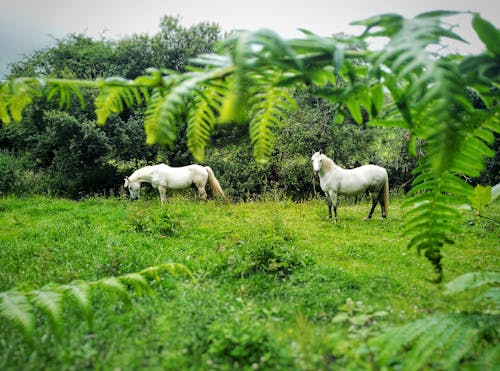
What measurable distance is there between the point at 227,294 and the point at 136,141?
1252 centimetres

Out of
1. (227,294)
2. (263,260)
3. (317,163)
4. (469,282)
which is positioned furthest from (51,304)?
(317,163)

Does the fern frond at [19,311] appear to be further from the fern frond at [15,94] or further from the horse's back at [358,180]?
the horse's back at [358,180]

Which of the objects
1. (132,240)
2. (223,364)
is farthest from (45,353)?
(132,240)

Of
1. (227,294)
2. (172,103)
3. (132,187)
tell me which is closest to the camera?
(172,103)

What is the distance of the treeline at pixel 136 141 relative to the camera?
43.2 feet

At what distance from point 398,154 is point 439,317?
15485 mm

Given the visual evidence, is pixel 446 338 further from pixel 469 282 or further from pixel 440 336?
pixel 469 282

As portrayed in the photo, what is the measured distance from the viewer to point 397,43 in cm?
66

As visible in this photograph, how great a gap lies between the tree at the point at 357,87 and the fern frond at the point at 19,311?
0.79 meters

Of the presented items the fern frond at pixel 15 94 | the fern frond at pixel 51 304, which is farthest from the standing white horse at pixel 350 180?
the fern frond at pixel 15 94

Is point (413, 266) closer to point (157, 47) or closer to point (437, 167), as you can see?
point (437, 167)

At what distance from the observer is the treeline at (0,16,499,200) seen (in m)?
13.2

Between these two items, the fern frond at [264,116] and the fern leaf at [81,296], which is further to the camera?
the fern leaf at [81,296]

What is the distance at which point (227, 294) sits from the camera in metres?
2.77
